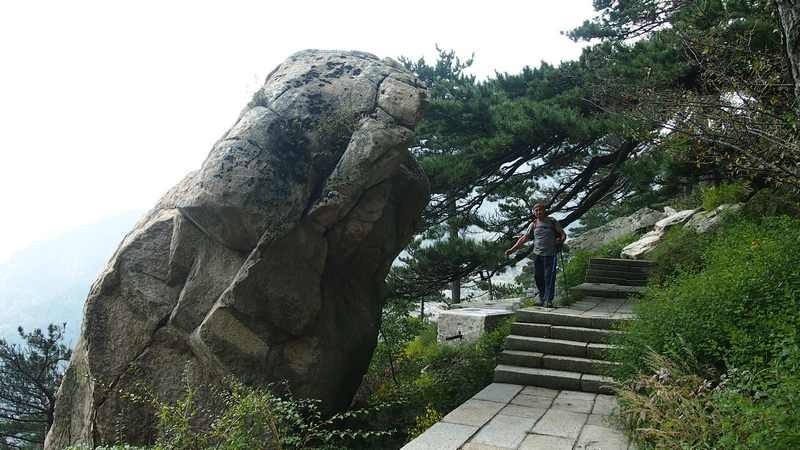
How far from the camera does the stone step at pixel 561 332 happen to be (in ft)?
23.8

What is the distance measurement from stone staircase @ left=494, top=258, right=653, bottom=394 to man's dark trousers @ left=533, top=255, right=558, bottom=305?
0.32 m

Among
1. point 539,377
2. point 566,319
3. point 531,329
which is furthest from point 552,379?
point 566,319

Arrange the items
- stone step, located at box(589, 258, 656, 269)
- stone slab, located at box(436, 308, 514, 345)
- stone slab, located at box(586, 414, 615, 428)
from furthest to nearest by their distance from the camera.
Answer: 1. stone step, located at box(589, 258, 656, 269)
2. stone slab, located at box(436, 308, 514, 345)
3. stone slab, located at box(586, 414, 615, 428)

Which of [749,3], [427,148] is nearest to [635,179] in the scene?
[749,3]

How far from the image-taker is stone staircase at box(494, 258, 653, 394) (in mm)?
6523

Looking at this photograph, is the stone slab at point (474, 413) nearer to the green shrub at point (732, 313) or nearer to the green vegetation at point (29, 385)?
the green shrub at point (732, 313)

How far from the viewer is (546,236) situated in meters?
8.41

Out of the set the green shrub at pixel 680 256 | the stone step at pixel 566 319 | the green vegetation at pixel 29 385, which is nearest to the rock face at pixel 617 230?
the green shrub at pixel 680 256

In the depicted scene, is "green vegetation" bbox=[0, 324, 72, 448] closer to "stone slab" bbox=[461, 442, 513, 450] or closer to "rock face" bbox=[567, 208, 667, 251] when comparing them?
"stone slab" bbox=[461, 442, 513, 450]

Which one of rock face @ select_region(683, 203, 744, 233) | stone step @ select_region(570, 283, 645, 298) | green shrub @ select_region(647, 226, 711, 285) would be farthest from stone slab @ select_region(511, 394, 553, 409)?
rock face @ select_region(683, 203, 744, 233)

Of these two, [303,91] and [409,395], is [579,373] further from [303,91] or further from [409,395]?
[303,91]

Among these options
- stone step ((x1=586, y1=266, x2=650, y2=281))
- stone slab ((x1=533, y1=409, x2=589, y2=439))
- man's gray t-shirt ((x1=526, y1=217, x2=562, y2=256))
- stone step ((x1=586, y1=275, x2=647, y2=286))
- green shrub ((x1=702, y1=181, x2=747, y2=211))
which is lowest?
stone slab ((x1=533, y1=409, x2=589, y2=439))

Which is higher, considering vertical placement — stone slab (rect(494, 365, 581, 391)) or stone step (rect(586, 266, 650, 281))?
stone step (rect(586, 266, 650, 281))

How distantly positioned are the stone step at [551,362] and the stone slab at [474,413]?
1.36 m
